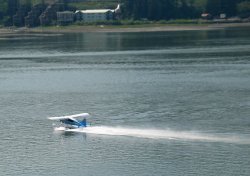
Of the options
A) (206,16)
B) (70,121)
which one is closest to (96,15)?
(206,16)

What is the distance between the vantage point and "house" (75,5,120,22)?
169m

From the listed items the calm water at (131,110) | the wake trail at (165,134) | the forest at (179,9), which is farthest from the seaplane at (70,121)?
the forest at (179,9)

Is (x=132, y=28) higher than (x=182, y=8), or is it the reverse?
(x=182, y=8)

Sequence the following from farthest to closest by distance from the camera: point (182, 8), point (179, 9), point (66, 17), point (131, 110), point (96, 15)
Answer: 1. point (66, 17)
2. point (96, 15)
3. point (182, 8)
4. point (179, 9)
5. point (131, 110)

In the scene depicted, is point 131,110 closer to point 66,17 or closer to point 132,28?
point 132,28

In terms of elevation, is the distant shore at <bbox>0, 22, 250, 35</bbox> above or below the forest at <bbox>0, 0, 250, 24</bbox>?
below

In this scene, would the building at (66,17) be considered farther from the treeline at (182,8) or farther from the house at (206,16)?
the house at (206,16)

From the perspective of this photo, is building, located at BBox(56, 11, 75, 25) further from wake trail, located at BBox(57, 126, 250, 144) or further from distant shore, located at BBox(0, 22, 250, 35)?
wake trail, located at BBox(57, 126, 250, 144)

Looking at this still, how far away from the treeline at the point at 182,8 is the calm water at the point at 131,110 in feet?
195

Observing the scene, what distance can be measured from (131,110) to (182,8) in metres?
114

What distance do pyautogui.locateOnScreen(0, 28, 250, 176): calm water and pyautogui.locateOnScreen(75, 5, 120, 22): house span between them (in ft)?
206

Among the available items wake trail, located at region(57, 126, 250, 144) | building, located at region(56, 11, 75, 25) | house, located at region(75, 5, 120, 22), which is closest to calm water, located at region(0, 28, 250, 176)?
wake trail, located at region(57, 126, 250, 144)

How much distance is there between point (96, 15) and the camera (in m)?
170

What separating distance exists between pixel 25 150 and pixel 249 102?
68.3 ft
